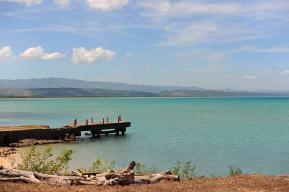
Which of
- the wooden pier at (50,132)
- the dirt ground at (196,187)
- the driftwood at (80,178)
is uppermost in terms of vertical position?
the driftwood at (80,178)

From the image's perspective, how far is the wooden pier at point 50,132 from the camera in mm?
50938

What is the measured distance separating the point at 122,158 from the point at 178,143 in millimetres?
14712

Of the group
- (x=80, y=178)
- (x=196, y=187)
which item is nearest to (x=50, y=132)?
(x=80, y=178)

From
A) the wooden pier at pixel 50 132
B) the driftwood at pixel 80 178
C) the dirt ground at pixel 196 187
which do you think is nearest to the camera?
the dirt ground at pixel 196 187

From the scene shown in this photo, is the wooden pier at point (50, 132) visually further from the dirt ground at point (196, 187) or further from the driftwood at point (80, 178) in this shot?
the dirt ground at point (196, 187)

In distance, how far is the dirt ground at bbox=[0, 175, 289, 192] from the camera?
15.8 m

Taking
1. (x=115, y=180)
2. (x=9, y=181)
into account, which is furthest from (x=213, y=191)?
(x=9, y=181)

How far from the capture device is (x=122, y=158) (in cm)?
4112

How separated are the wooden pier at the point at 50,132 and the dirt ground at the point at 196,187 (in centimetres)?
3574

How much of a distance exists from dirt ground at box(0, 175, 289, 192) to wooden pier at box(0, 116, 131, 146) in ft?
117

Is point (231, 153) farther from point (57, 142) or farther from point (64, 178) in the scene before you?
point (64, 178)

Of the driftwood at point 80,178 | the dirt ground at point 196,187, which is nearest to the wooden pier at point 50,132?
the driftwood at point 80,178

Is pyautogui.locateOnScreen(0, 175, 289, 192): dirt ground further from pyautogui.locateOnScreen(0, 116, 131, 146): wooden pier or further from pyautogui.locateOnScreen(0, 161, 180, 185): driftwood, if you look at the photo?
pyautogui.locateOnScreen(0, 116, 131, 146): wooden pier

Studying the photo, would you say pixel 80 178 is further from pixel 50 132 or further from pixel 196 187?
pixel 50 132
